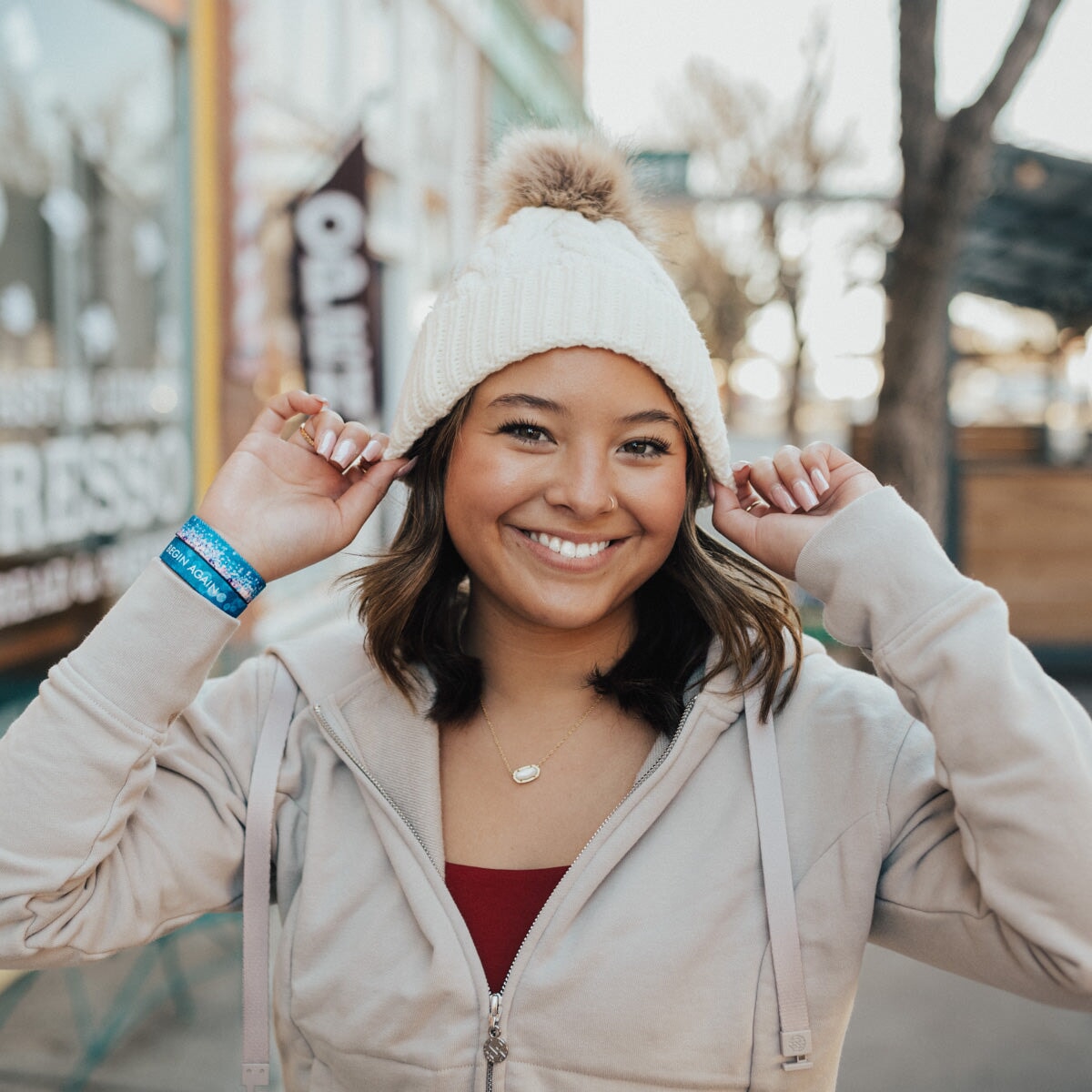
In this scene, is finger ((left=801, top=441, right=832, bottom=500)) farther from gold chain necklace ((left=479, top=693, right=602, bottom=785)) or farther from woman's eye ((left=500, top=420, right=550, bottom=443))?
gold chain necklace ((left=479, top=693, right=602, bottom=785))

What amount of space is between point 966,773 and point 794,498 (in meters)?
0.54

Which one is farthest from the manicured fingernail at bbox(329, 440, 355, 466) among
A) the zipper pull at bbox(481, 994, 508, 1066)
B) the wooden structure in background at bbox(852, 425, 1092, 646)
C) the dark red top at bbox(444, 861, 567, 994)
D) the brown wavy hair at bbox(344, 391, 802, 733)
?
the wooden structure in background at bbox(852, 425, 1092, 646)

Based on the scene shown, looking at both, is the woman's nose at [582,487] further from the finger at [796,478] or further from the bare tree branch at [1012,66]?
the bare tree branch at [1012,66]

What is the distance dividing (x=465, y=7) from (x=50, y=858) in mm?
Answer: 9914

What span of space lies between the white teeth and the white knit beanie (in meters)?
0.28

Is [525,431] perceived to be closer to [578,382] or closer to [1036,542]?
[578,382]

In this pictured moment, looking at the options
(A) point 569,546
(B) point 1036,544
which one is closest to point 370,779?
(A) point 569,546

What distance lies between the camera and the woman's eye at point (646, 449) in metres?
1.92

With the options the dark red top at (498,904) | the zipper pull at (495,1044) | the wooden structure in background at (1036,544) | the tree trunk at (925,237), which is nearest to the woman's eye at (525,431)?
the dark red top at (498,904)

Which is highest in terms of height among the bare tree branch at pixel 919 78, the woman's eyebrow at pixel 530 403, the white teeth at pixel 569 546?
the bare tree branch at pixel 919 78

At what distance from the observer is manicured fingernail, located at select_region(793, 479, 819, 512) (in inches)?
73.3

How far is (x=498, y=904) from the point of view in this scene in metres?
1.82

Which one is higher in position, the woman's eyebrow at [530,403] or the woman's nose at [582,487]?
the woman's eyebrow at [530,403]

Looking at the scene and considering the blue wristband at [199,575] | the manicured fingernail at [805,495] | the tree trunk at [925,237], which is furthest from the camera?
the tree trunk at [925,237]
